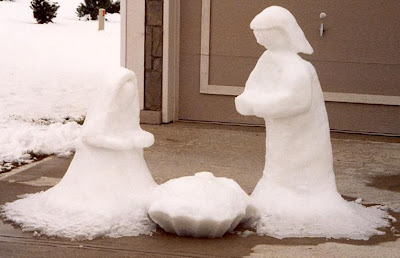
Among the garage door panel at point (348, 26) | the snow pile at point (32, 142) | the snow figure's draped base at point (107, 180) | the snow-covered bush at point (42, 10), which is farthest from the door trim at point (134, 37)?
the snow-covered bush at point (42, 10)

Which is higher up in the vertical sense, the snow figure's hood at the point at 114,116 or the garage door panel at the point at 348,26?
the garage door panel at the point at 348,26

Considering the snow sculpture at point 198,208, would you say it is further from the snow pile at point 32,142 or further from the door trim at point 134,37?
the door trim at point 134,37

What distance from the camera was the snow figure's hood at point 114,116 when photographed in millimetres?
5305

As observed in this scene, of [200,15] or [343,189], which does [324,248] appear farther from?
[200,15]

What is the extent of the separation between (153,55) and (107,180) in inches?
178

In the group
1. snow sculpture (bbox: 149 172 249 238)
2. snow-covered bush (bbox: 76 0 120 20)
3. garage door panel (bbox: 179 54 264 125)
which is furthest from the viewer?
snow-covered bush (bbox: 76 0 120 20)

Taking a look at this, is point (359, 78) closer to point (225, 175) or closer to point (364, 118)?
point (364, 118)

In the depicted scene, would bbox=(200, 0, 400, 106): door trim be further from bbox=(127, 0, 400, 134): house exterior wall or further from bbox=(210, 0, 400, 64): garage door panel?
bbox=(210, 0, 400, 64): garage door panel

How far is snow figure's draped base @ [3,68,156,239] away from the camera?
205 inches

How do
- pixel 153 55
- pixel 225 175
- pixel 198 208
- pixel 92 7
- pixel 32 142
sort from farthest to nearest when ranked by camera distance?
pixel 92 7, pixel 153 55, pixel 32 142, pixel 225 175, pixel 198 208

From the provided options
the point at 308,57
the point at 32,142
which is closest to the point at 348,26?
the point at 308,57

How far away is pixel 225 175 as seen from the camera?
7.21 meters

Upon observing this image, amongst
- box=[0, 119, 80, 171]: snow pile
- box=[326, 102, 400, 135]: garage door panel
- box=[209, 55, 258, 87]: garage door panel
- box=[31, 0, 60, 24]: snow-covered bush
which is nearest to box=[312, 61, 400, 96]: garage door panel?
box=[326, 102, 400, 135]: garage door panel

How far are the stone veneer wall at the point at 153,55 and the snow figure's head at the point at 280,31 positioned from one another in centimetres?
419
